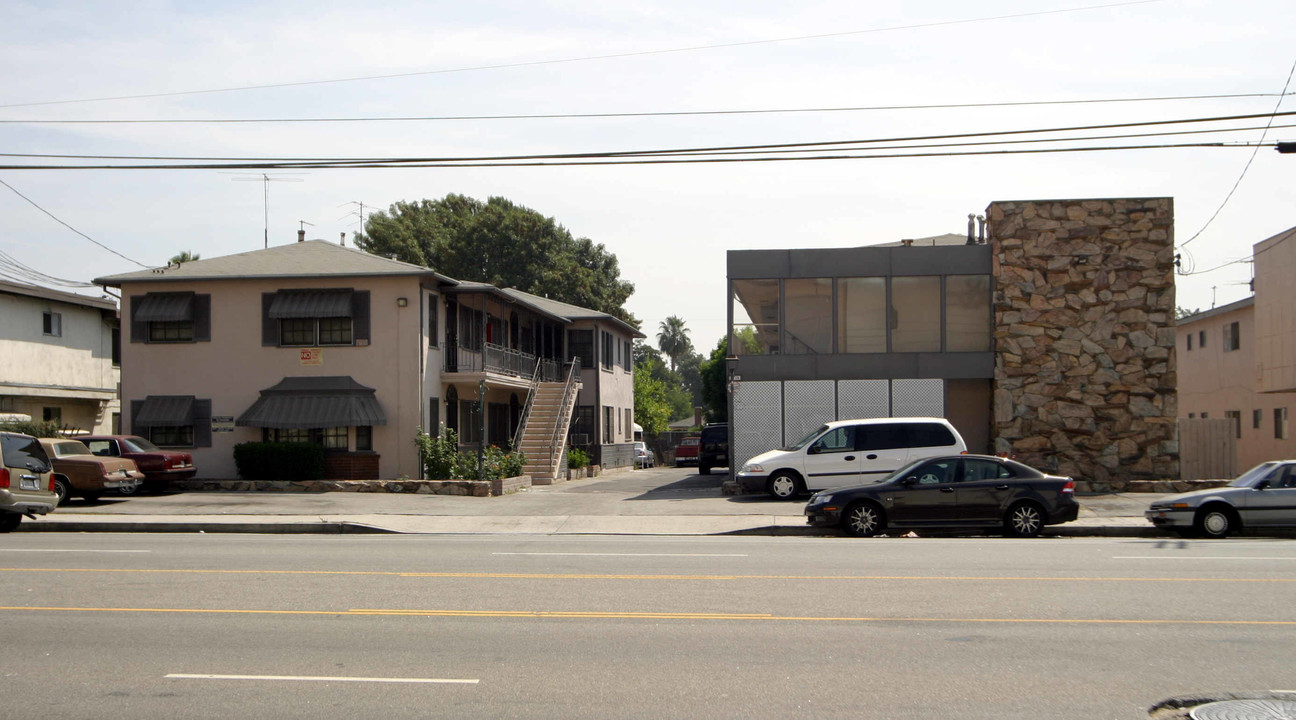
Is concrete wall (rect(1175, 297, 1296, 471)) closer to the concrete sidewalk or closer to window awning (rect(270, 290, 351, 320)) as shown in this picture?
the concrete sidewalk

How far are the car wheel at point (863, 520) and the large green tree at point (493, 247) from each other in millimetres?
47169

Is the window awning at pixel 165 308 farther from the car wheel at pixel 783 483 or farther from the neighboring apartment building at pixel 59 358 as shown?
the car wheel at pixel 783 483

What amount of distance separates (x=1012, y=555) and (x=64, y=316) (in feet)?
112

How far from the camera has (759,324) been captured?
27844 mm

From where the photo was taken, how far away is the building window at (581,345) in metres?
42.2

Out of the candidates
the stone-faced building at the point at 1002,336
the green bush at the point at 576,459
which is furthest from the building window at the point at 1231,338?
the green bush at the point at 576,459

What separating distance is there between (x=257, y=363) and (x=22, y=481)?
1121 centimetres

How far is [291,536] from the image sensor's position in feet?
59.4

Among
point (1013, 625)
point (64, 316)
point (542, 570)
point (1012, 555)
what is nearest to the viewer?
point (1013, 625)

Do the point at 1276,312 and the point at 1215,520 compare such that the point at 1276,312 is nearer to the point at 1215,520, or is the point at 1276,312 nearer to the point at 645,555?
the point at 1215,520

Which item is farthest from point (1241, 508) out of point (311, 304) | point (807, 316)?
point (311, 304)

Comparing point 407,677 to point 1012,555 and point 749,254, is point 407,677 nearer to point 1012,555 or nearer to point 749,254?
point 1012,555

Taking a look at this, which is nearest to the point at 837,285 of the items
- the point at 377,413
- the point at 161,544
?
the point at 377,413

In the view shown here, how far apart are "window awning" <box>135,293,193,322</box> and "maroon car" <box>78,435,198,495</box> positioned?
427 centimetres
